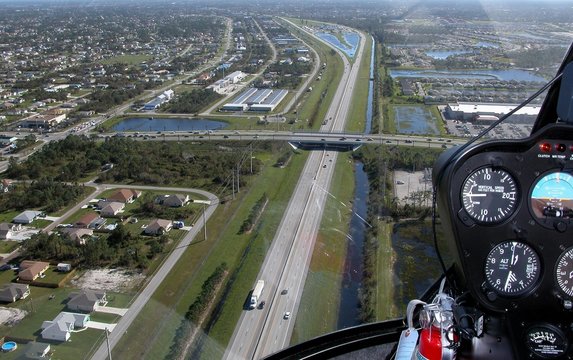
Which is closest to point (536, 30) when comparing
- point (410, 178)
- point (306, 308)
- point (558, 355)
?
point (558, 355)

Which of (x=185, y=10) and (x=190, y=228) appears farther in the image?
(x=185, y=10)

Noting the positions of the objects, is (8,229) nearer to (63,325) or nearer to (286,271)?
(63,325)

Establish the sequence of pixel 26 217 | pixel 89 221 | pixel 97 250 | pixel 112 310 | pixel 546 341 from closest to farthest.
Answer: pixel 546 341
pixel 112 310
pixel 97 250
pixel 89 221
pixel 26 217

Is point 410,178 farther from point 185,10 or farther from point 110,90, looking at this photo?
point 185,10

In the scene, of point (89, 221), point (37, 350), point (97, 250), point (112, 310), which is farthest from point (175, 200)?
point (37, 350)

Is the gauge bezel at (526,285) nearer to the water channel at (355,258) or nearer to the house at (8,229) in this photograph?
the water channel at (355,258)

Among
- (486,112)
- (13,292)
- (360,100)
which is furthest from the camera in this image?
(360,100)
